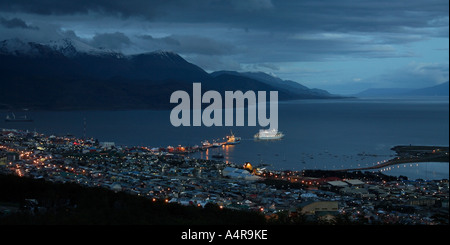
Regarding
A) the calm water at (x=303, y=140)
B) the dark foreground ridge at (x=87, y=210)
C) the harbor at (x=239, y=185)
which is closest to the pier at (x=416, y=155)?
the calm water at (x=303, y=140)

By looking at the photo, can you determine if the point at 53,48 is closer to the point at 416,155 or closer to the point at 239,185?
the point at 416,155

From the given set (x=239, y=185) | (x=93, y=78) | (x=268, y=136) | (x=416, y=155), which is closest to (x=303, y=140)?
(x=268, y=136)

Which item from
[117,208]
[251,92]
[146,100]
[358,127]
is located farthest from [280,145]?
[251,92]

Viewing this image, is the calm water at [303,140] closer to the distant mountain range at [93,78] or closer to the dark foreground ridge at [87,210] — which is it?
the dark foreground ridge at [87,210]

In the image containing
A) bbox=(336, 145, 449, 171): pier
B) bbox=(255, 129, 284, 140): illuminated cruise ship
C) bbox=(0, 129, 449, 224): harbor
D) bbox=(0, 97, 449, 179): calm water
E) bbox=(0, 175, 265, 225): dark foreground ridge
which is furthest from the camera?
bbox=(255, 129, 284, 140): illuminated cruise ship

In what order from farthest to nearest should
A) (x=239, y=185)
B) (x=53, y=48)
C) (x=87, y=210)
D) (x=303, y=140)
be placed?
1. (x=53, y=48)
2. (x=303, y=140)
3. (x=239, y=185)
4. (x=87, y=210)

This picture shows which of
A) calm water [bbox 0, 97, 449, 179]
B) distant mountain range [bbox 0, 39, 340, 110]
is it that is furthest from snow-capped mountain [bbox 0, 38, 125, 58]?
calm water [bbox 0, 97, 449, 179]

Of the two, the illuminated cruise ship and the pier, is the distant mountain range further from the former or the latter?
the pier

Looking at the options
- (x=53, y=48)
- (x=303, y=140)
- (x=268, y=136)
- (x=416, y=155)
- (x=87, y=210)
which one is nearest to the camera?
(x=87, y=210)

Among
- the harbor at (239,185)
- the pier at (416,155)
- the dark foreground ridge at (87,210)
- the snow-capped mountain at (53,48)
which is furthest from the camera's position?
the snow-capped mountain at (53,48)
